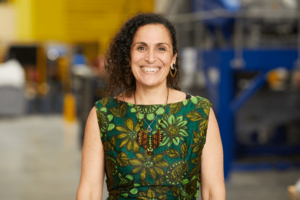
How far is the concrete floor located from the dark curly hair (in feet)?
8.22

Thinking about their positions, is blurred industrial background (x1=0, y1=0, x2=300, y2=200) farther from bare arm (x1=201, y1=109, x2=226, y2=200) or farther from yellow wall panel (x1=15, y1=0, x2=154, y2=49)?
bare arm (x1=201, y1=109, x2=226, y2=200)

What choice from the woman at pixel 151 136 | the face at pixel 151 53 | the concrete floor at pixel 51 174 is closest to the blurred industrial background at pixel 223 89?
the concrete floor at pixel 51 174

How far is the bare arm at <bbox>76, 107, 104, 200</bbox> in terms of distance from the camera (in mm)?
1657

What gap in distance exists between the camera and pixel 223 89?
4.55 meters

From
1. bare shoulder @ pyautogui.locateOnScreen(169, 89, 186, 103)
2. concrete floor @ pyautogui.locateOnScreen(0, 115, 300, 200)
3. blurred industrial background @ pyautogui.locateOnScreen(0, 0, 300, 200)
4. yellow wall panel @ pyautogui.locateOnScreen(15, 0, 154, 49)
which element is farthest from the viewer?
yellow wall panel @ pyautogui.locateOnScreen(15, 0, 154, 49)

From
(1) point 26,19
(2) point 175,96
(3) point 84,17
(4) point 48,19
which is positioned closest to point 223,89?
(2) point 175,96

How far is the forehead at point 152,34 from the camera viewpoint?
5.39 feet

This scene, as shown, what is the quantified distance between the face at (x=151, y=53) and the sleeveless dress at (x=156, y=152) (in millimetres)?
120

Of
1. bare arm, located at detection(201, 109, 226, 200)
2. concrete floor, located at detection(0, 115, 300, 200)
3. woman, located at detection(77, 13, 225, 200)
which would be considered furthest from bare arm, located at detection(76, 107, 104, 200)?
concrete floor, located at detection(0, 115, 300, 200)

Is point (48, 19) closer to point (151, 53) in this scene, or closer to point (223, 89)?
point (223, 89)

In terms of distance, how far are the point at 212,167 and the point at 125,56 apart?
551 mm

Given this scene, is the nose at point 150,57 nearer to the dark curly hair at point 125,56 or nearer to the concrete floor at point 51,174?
the dark curly hair at point 125,56

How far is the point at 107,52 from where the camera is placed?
5.99ft

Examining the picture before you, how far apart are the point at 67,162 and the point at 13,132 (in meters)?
2.73
